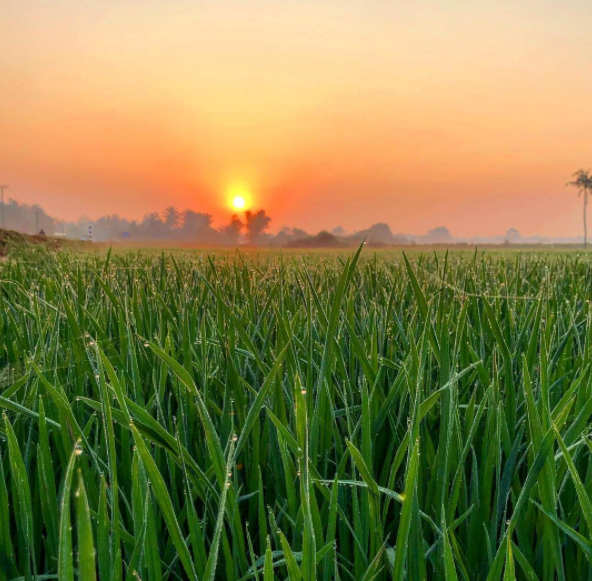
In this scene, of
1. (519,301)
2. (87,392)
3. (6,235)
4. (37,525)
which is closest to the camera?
(37,525)

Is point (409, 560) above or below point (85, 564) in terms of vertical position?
below

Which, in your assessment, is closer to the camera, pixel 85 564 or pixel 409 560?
pixel 85 564

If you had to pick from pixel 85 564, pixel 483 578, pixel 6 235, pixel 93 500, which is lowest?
pixel 483 578

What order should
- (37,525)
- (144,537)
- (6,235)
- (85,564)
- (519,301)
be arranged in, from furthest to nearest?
(6,235), (519,301), (37,525), (144,537), (85,564)

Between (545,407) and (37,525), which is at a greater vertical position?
(545,407)

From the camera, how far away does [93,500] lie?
727mm

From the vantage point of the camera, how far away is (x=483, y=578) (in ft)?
2.26

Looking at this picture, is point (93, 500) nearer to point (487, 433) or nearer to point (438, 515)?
point (438, 515)

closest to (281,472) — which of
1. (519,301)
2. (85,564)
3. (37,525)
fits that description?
(37,525)

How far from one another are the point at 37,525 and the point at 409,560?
1.77ft

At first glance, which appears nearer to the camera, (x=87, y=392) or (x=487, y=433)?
(x=487, y=433)

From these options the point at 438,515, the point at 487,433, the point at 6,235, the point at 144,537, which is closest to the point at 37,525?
the point at 144,537

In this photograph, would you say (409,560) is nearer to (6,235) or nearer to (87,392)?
(87,392)

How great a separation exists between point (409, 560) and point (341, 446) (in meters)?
0.26
